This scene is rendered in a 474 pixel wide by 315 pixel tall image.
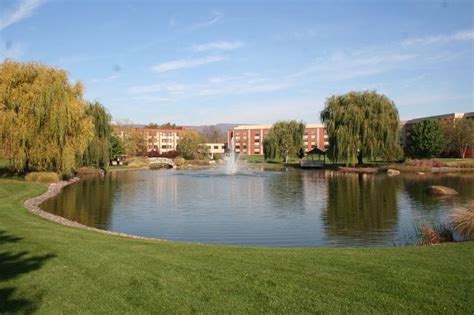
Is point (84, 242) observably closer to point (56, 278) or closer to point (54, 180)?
point (56, 278)

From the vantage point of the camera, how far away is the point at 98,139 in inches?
1805

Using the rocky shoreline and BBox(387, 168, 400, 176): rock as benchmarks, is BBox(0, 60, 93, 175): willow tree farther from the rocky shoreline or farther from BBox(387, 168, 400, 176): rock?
BBox(387, 168, 400, 176): rock

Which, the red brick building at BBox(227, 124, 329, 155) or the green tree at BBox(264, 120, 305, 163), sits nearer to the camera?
the green tree at BBox(264, 120, 305, 163)

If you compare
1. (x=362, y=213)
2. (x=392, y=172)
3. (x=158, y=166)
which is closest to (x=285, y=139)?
(x=158, y=166)

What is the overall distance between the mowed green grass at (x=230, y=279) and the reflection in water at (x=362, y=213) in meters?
6.01

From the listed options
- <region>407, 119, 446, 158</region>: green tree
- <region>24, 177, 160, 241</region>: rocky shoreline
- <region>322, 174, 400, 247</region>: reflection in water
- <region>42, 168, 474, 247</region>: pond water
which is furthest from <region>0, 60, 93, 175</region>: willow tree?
<region>407, 119, 446, 158</region>: green tree

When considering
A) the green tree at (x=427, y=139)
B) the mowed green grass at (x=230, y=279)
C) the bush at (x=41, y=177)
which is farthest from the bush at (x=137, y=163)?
the mowed green grass at (x=230, y=279)

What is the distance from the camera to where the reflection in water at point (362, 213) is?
15016mm

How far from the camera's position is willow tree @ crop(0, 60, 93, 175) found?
3000cm

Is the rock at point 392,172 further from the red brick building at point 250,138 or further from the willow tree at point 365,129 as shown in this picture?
the red brick building at point 250,138

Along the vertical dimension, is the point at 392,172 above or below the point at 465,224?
below

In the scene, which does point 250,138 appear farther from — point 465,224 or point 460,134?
point 465,224

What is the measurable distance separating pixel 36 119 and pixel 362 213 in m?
22.8

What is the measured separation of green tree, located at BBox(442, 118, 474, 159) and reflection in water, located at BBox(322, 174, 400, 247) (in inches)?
1688
